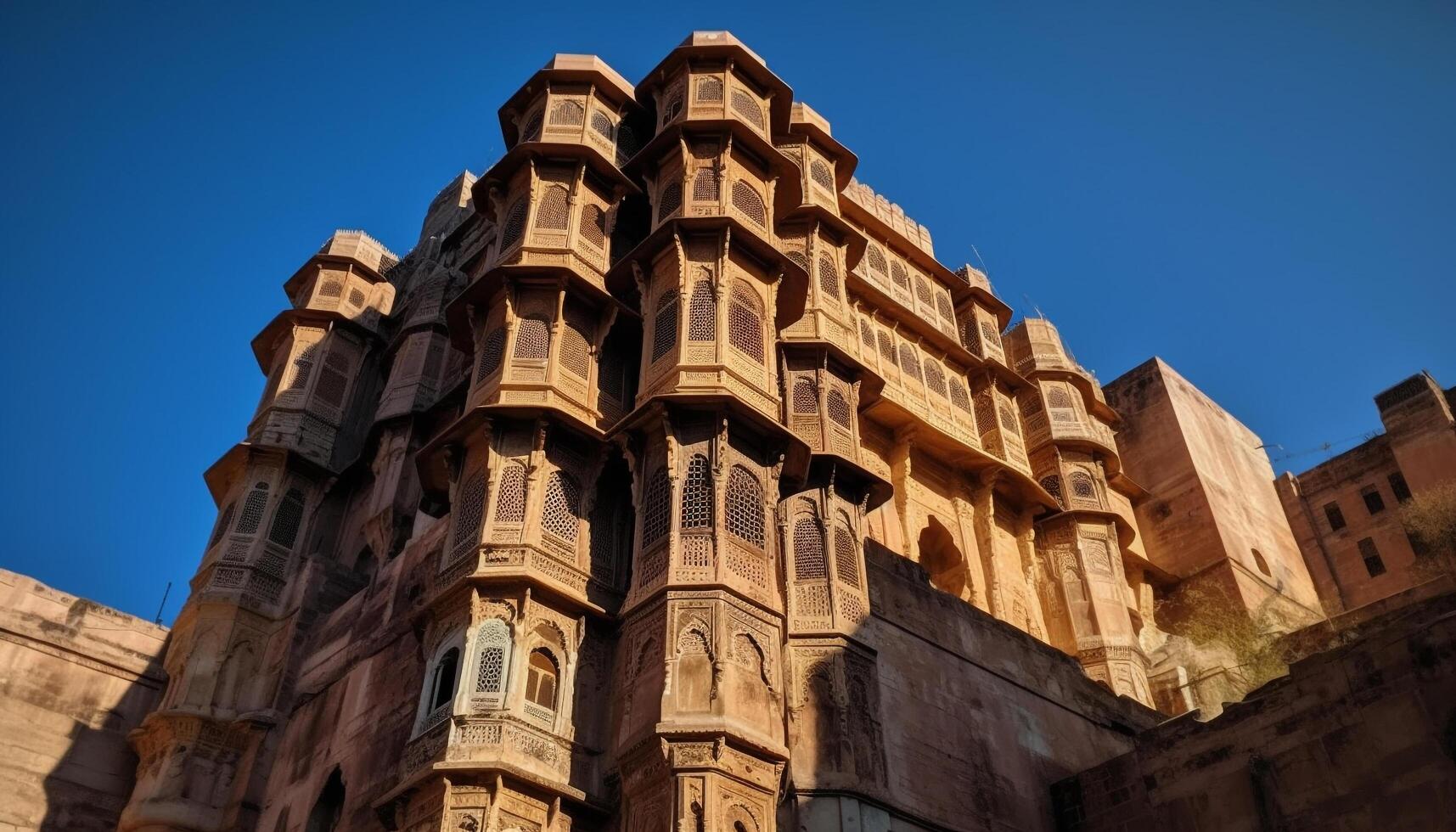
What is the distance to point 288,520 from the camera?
2694 centimetres

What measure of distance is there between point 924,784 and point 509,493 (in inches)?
309

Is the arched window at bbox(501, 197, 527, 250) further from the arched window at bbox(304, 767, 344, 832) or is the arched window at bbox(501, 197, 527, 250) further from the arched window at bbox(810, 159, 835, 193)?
the arched window at bbox(304, 767, 344, 832)

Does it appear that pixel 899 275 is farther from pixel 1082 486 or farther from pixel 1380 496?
pixel 1380 496

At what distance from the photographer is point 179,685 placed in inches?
909

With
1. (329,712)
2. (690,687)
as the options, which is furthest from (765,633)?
(329,712)

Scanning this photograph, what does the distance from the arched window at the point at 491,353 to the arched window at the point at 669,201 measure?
150 inches

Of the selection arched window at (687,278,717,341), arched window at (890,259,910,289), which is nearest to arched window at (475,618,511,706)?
arched window at (687,278,717,341)

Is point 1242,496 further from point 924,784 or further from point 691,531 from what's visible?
point 691,531

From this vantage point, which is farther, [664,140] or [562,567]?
[664,140]

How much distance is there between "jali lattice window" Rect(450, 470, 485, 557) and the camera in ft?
58.7

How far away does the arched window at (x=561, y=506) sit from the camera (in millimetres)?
18000

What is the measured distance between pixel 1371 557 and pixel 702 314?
25992 millimetres

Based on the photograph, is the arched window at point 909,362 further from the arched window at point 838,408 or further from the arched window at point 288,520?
the arched window at point 288,520

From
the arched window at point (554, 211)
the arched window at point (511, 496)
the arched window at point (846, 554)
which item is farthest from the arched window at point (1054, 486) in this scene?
the arched window at point (511, 496)
